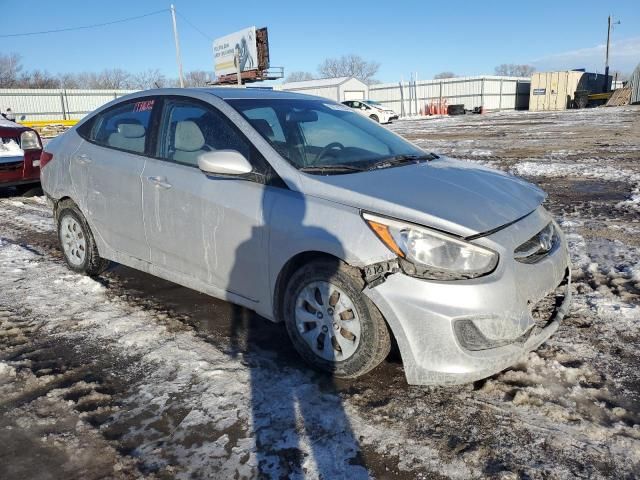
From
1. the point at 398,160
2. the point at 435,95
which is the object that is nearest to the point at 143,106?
the point at 398,160

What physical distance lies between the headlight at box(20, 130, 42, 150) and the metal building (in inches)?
1677

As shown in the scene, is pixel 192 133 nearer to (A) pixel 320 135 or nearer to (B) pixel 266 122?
(B) pixel 266 122

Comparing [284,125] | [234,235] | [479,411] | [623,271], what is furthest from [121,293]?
[623,271]

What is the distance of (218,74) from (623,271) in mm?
48656

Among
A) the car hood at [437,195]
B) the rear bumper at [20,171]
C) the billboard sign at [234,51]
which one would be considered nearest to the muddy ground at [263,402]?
the car hood at [437,195]

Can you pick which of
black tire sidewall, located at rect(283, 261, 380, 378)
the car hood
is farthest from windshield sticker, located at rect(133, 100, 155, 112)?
black tire sidewall, located at rect(283, 261, 380, 378)

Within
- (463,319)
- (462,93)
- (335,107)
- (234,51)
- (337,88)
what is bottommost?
(463,319)

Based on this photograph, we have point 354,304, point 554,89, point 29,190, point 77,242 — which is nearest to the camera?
point 354,304

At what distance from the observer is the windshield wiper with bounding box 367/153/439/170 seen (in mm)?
3343

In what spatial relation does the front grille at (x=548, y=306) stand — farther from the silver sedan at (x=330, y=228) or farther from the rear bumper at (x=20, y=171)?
the rear bumper at (x=20, y=171)

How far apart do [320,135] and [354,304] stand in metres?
1.46

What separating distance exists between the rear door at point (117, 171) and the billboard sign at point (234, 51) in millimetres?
39760

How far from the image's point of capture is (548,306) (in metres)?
2.84

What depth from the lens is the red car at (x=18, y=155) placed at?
7887mm
